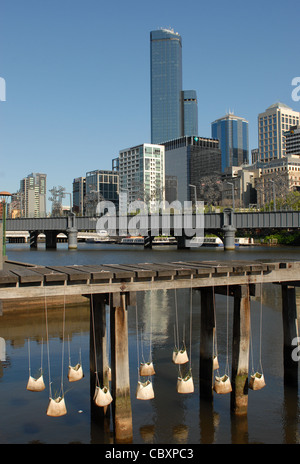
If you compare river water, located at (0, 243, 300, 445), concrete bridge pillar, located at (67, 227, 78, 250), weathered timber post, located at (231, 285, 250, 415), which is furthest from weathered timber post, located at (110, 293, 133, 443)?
concrete bridge pillar, located at (67, 227, 78, 250)

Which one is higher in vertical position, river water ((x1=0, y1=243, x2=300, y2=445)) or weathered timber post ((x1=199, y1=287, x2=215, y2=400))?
weathered timber post ((x1=199, y1=287, x2=215, y2=400))

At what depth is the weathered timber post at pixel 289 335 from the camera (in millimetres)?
20891

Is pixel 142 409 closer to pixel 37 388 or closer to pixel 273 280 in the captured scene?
pixel 37 388

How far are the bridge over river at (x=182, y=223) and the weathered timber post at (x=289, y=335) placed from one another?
256 ft

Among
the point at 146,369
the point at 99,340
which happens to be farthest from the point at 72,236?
the point at 99,340

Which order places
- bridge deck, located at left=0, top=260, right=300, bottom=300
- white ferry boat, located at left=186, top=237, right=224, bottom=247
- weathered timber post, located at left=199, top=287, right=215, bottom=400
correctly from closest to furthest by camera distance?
bridge deck, located at left=0, top=260, right=300, bottom=300 → weathered timber post, located at left=199, top=287, right=215, bottom=400 → white ferry boat, located at left=186, top=237, right=224, bottom=247

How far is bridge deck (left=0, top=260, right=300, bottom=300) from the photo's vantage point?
15.6 meters

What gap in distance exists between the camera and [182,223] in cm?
10881

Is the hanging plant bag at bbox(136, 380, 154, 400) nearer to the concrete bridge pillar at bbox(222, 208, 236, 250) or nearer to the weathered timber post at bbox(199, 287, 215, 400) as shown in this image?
the weathered timber post at bbox(199, 287, 215, 400)

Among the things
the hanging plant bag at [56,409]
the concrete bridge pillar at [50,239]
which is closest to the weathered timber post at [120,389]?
the hanging plant bag at [56,409]

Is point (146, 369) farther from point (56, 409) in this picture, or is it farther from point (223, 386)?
point (56, 409)

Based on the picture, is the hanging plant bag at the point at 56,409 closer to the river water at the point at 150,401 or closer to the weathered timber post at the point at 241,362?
the river water at the point at 150,401

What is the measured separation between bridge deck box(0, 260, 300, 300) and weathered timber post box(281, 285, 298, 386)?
128 centimetres
